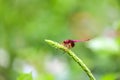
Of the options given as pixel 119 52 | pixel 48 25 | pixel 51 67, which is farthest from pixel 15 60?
pixel 119 52

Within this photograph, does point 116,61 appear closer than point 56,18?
Yes

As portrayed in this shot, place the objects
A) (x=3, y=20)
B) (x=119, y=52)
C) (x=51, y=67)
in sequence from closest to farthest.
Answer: (x=119, y=52), (x=51, y=67), (x=3, y=20)

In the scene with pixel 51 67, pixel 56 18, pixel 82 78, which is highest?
pixel 56 18

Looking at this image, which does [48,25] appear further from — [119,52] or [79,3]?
[119,52]

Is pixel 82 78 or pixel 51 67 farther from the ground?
pixel 51 67

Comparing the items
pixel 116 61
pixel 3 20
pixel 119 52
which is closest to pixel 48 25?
pixel 3 20

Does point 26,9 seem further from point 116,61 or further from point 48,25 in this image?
point 116,61

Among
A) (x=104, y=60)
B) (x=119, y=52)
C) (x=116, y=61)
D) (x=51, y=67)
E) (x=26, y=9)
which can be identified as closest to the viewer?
(x=119, y=52)
